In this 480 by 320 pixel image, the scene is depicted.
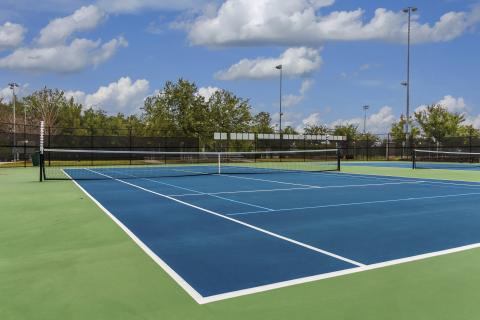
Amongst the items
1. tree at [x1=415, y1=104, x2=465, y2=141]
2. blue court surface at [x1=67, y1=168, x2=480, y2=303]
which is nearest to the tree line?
tree at [x1=415, y1=104, x2=465, y2=141]

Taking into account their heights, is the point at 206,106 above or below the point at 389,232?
above

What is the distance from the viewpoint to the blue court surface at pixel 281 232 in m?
5.18

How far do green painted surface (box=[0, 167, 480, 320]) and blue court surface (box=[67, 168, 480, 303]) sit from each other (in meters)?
0.26

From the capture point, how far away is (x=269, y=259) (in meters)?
5.71

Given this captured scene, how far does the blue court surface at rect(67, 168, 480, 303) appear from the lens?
5184 mm

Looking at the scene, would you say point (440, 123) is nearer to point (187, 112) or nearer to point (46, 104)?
point (187, 112)

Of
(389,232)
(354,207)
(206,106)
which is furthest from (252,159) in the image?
(389,232)

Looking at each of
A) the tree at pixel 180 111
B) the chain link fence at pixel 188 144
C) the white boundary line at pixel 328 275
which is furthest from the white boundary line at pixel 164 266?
the tree at pixel 180 111

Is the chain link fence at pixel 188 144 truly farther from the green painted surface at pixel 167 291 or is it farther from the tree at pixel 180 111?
the green painted surface at pixel 167 291

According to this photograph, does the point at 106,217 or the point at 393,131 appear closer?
the point at 106,217

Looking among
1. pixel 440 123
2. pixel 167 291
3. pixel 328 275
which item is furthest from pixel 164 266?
pixel 440 123

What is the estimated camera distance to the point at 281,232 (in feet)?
24.6

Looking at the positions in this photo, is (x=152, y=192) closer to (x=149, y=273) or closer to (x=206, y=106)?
(x=149, y=273)

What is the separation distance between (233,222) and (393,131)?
58.8m
